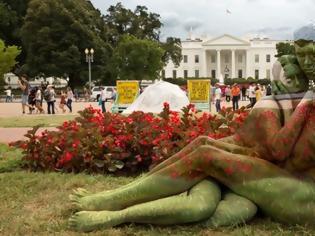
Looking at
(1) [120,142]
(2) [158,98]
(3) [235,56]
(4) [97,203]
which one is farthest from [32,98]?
(3) [235,56]

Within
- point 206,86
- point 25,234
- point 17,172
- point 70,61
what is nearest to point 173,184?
point 25,234

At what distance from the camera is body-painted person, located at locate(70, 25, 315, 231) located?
362cm

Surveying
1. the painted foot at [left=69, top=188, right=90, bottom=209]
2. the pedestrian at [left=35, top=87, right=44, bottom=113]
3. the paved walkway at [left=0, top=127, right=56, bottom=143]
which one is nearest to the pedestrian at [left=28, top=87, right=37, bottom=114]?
the pedestrian at [left=35, top=87, right=44, bottom=113]

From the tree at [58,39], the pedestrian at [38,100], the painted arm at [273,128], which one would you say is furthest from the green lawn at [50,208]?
the tree at [58,39]

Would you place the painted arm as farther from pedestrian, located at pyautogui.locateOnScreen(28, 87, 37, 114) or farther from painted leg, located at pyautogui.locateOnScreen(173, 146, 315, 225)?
pedestrian, located at pyautogui.locateOnScreen(28, 87, 37, 114)

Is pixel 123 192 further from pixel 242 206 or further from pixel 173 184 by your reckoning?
pixel 242 206

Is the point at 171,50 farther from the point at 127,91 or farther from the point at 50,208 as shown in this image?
the point at 50,208

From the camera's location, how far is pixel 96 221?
12.6ft

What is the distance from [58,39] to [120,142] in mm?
50886

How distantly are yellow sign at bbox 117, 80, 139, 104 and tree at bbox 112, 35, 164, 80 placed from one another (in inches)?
1365

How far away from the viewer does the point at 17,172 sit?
22.0ft

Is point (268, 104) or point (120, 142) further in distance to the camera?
point (120, 142)

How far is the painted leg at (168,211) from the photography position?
12.2 ft

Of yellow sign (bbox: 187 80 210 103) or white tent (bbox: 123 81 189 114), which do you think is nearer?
white tent (bbox: 123 81 189 114)
